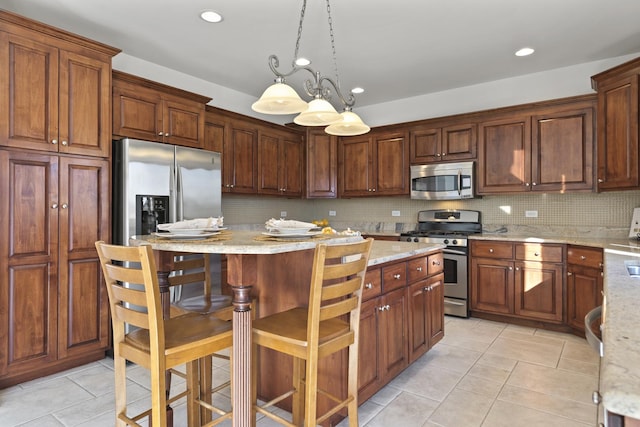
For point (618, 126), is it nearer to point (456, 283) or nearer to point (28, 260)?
point (456, 283)

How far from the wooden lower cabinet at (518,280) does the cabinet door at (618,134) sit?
78 centimetres

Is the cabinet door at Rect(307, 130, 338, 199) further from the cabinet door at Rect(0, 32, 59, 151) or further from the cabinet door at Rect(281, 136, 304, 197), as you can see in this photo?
the cabinet door at Rect(0, 32, 59, 151)

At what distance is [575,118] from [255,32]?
3206 millimetres

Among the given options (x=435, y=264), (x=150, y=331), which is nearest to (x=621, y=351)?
(x=150, y=331)

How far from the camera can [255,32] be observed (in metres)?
3.18

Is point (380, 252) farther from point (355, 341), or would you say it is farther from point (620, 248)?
point (620, 248)

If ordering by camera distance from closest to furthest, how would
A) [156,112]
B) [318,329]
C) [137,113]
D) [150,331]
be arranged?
[150,331], [318,329], [137,113], [156,112]

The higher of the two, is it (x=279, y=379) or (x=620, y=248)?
(x=620, y=248)

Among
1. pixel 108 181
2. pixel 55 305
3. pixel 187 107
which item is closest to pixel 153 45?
pixel 187 107

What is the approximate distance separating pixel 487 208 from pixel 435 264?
2.01 meters

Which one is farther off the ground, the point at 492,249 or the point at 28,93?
the point at 28,93

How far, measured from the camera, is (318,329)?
60.0 inches

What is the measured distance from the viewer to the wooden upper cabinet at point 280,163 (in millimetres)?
4723

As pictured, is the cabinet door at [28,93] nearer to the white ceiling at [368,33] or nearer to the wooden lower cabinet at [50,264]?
the wooden lower cabinet at [50,264]
